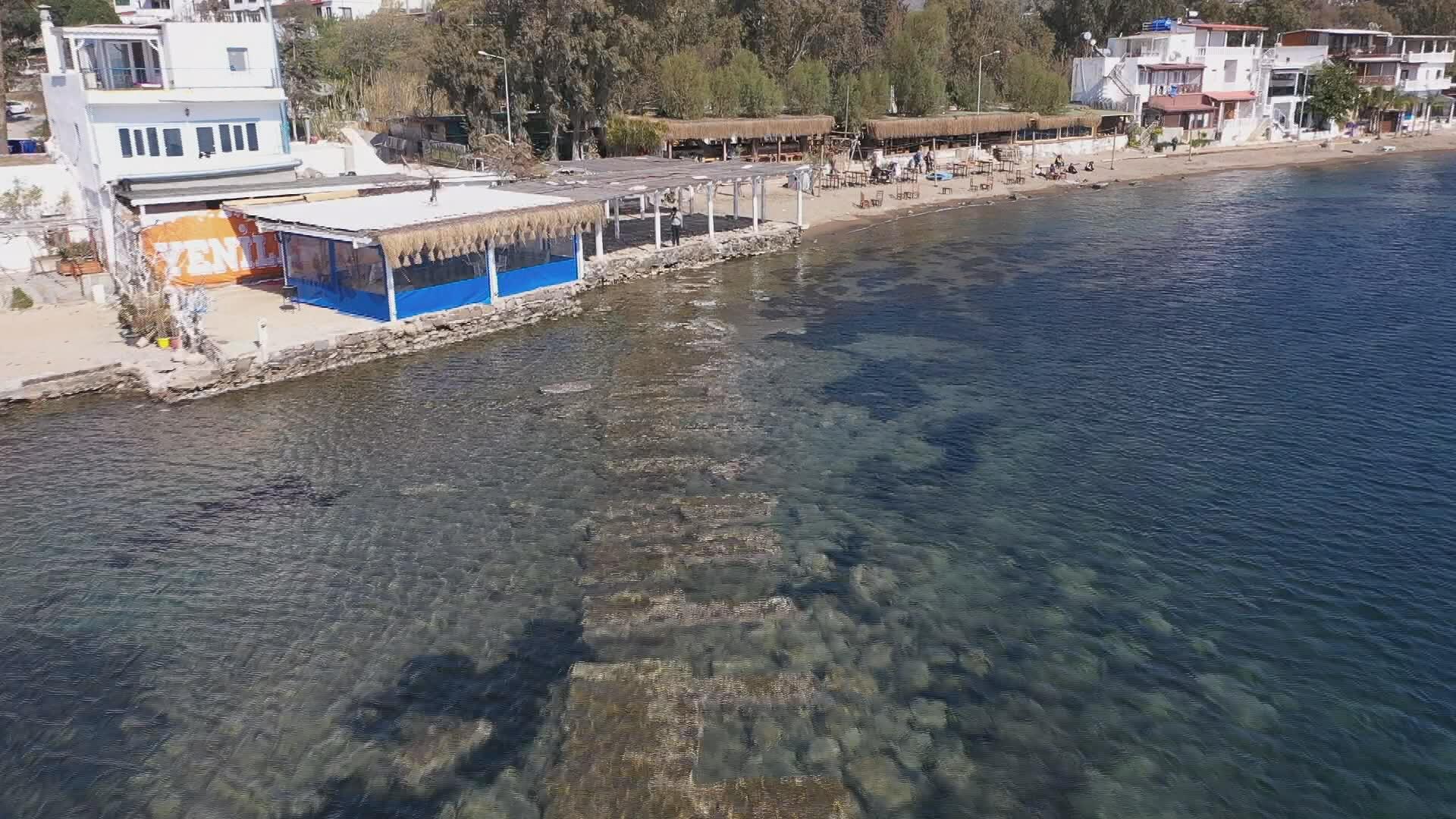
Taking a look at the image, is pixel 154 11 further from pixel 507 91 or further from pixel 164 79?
pixel 507 91

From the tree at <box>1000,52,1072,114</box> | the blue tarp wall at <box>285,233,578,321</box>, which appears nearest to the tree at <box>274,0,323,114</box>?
the blue tarp wall at <box>285,233,578,321</box>

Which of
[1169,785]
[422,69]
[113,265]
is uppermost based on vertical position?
[422,69]

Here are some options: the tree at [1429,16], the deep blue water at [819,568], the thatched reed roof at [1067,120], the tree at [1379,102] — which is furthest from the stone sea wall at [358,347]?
the tree at [1429,16]

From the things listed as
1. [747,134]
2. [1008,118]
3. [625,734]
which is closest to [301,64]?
[747,134]

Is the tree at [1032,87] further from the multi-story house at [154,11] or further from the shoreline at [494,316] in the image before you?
the multi-story house at [154,11]

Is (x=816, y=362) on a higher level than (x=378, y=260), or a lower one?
lower

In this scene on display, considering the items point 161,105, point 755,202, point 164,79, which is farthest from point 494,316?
point 755,202

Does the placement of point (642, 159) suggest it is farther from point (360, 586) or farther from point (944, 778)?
point (944, 778)
